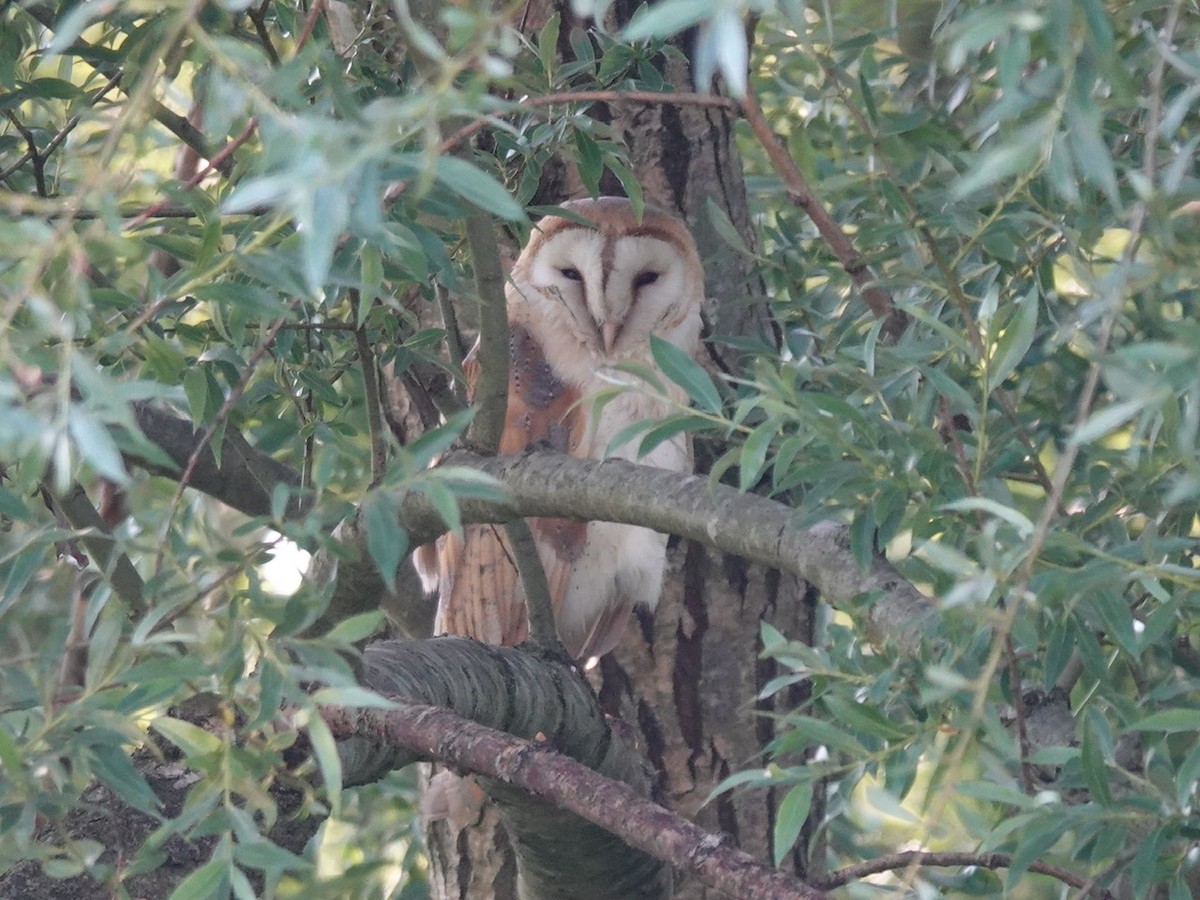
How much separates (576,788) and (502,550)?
1.23 metres

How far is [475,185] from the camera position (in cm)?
77

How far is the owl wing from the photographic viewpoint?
2.64 m

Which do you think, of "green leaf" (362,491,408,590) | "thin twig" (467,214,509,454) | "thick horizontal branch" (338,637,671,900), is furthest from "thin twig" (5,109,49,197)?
"green leaf" (362,491,408,590)

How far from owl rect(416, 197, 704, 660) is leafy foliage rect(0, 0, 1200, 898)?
723 millimetres

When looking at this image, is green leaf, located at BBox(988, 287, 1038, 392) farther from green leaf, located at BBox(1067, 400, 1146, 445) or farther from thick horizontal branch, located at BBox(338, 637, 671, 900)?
thick horizontal branch, located at BBox(338, 637, 671, 900)

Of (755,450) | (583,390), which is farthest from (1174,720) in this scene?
(583,390)

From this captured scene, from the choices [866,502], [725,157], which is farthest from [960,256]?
[725,157]

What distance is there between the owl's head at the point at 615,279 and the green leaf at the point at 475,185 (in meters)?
1.82

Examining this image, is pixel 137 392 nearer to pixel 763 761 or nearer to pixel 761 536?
pixel 761 536

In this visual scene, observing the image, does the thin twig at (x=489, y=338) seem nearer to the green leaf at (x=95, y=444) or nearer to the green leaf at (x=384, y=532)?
the green leaf at (x=384, y=532)

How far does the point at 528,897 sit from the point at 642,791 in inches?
9.5

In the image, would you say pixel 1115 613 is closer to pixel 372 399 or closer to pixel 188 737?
pixel 188 737

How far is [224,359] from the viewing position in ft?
4.64

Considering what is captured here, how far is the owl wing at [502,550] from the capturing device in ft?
8.67
